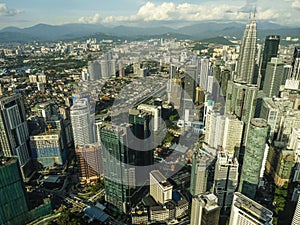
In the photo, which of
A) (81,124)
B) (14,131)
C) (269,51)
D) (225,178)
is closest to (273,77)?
(269,51)

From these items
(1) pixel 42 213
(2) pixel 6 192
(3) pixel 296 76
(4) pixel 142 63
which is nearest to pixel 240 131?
(1) pixel 42 213

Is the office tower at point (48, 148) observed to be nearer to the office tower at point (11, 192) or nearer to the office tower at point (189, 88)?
the office tower at point (11, 192)

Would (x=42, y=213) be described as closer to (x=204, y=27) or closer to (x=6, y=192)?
(x=6, y=192)

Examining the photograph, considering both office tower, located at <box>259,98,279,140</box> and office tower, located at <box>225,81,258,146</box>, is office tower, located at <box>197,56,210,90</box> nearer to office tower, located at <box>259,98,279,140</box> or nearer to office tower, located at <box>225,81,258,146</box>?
office tower, located at <box>225,81,258,146</box>

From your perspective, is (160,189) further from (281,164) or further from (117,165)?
(281,164)

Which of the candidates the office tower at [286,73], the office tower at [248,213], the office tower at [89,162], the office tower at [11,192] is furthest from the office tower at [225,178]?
A: the office tower at [286,73]

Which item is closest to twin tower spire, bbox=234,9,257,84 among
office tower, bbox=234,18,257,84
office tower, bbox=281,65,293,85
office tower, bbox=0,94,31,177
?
office tower, bbox=234,18,257,84

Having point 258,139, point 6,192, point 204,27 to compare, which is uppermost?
point 204,27
